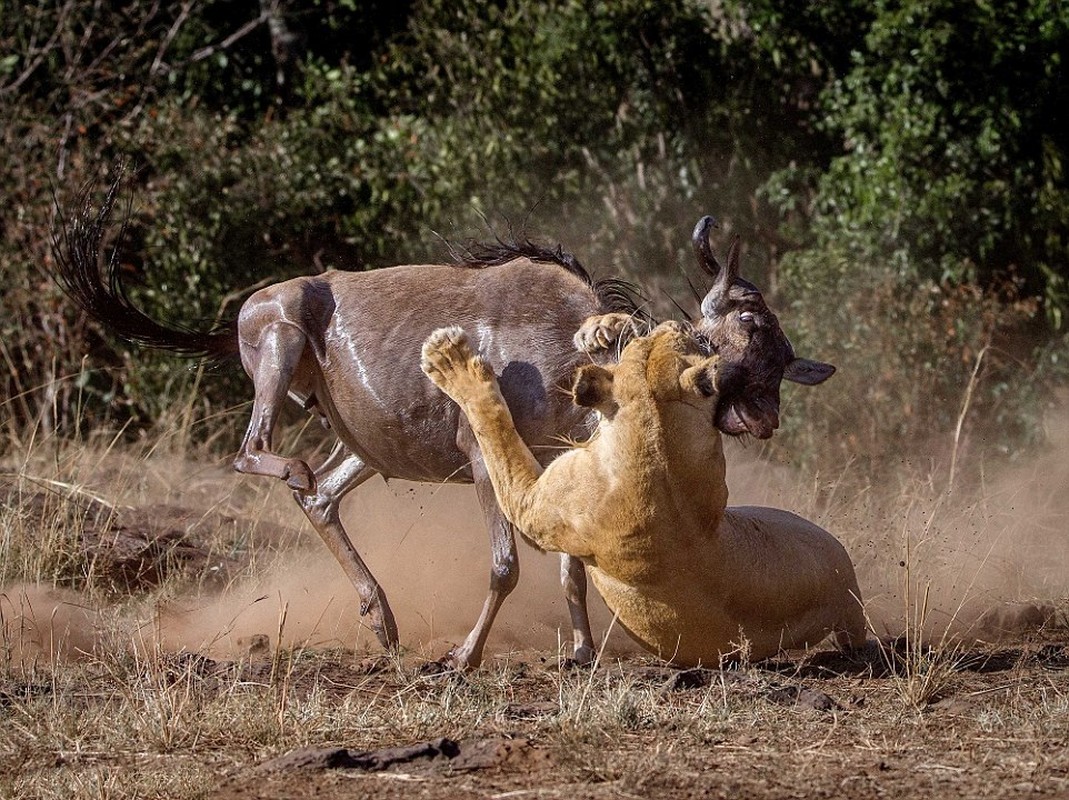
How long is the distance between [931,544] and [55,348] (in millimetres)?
6808

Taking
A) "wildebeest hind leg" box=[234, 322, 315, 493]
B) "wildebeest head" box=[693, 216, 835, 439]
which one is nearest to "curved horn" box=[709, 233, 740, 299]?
"wildebeest head" box=[693, 216, 835, 439]

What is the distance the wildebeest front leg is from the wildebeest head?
185 centimetres

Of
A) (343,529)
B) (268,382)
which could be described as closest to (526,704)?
(268,382)

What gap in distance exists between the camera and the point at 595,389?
5.14m

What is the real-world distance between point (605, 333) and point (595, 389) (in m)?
0.57

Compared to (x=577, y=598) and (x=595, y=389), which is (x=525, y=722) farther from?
(x=577, y=598)

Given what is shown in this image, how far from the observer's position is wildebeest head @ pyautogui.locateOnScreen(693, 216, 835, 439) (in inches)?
230

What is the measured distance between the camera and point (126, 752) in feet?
15.5

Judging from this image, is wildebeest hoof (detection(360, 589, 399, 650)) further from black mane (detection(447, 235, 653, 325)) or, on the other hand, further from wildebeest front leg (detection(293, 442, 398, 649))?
black mane (detection(447, 235, 653, 325))

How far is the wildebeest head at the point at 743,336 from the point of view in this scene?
5.85 m

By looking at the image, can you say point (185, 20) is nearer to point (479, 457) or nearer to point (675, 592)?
point (479, 457)

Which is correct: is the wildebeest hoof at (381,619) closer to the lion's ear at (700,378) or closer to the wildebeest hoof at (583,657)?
the wildebeest hoof at (583,657)

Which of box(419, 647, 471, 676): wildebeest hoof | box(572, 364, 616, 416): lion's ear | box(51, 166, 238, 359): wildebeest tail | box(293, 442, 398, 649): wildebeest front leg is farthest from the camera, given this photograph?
box(51, 166, 238, 359): wildebeest tail

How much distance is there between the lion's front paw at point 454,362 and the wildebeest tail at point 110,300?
2.43 m
